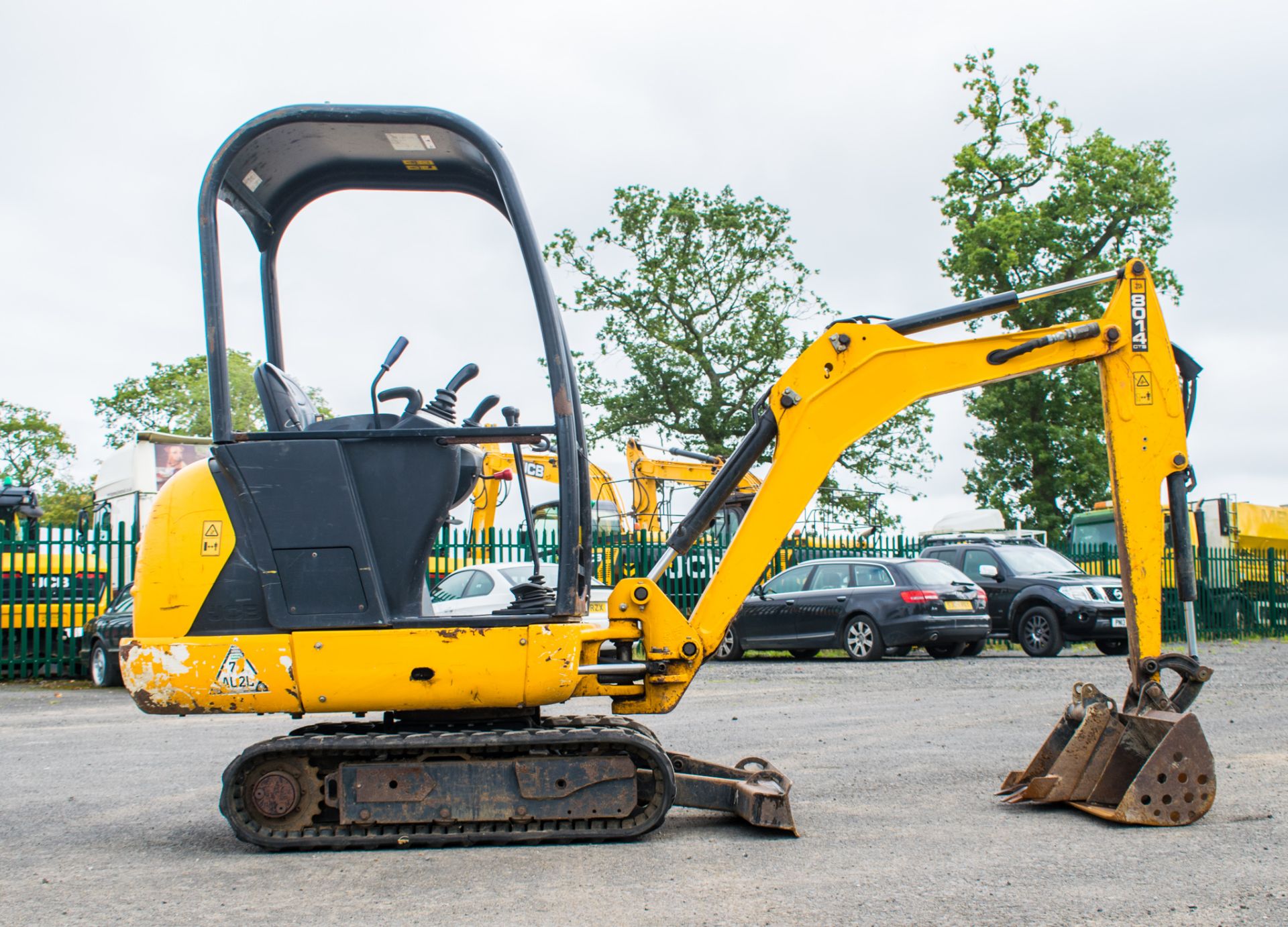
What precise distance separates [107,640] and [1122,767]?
12.9 meters

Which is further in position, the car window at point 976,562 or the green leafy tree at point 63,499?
the green leafy tree at point 63,499

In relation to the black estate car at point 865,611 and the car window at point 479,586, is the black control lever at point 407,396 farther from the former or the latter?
the black estate car at point 865,611

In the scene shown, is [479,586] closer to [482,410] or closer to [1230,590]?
[482,410]

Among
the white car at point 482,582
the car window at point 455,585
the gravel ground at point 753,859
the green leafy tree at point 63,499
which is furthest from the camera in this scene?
the green leafy tree at point 63,499

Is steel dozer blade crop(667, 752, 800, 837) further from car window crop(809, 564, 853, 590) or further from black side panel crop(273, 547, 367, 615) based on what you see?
car window crop(809, 564, 853, 590)

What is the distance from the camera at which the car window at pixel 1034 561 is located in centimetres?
1864

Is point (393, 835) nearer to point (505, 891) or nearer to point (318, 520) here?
point (505, 891)

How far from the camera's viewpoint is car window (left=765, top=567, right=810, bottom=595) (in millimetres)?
18266

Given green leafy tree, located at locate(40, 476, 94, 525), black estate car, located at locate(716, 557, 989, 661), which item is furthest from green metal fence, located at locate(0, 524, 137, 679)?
green leafy tree, located at locate(40, 476, 94, 525)

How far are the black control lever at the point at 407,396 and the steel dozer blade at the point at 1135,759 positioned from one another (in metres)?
3.53

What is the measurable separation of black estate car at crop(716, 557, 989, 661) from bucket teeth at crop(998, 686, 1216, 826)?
9939mm

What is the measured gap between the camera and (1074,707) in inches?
244

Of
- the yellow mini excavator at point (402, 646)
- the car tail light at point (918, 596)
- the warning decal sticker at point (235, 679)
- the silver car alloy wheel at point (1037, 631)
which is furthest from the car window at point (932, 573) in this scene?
the warning decal sticker at point (235, 679)

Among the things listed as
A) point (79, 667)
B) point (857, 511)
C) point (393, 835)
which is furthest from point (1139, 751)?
point (857, 511)
